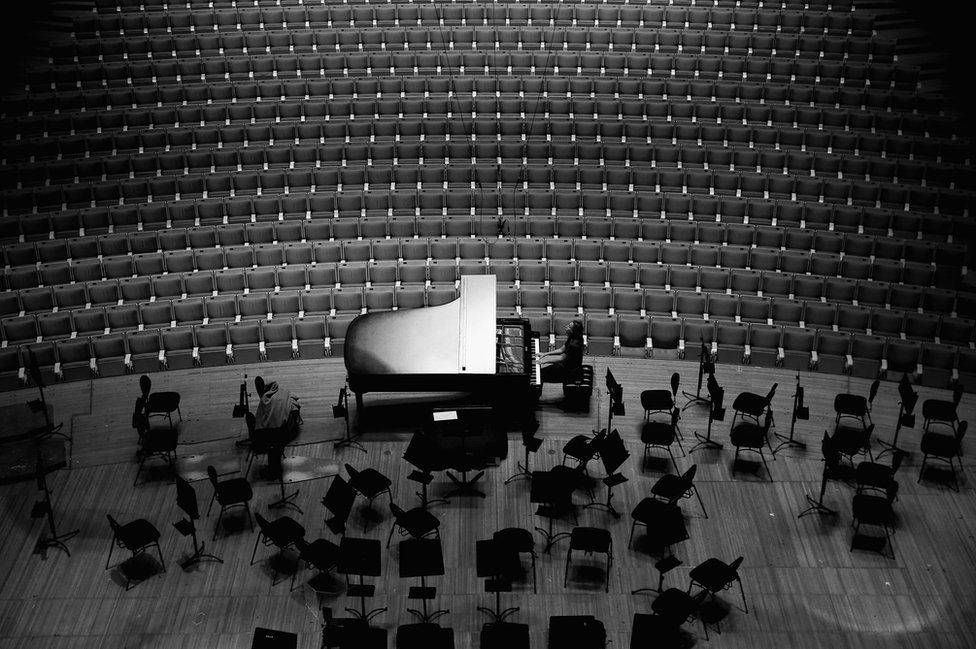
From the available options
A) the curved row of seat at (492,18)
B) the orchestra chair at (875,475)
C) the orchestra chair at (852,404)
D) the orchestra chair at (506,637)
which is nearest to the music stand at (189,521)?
the orchestra chair at (506,637)

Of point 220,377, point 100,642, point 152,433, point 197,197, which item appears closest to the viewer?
point 100,642

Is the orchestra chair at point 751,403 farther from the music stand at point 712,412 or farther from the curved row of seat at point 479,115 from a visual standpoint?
the curved row of seat at point 479,115

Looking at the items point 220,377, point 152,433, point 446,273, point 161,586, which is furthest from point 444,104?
point 161,586

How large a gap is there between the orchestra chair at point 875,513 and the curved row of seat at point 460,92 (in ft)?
18.7

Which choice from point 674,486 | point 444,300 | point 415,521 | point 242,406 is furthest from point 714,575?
point 444,300

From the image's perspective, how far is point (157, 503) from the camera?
655cm

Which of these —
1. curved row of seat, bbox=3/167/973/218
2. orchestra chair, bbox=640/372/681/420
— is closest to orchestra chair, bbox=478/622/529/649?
orchestra chair, bbox=640/372/681/420

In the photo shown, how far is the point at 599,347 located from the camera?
8.09m

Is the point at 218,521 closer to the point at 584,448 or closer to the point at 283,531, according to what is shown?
the point at 283,531

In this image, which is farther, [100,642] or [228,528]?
[228,528]

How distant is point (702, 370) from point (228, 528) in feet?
12.7

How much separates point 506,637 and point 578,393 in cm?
274

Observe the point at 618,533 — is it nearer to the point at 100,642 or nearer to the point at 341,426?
the point at 341,426

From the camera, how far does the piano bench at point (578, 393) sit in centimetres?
736
